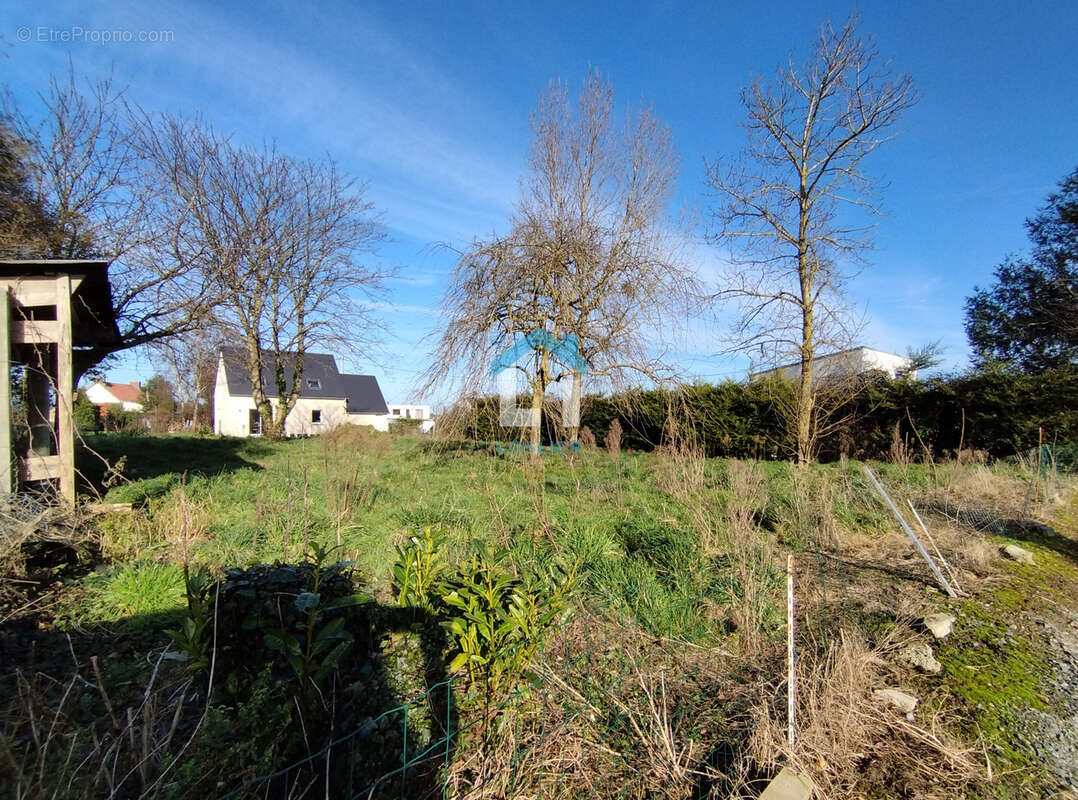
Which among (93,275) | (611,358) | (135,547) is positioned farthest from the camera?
(611,358)

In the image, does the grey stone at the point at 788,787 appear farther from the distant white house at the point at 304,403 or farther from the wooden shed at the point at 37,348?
the distant white house at the point at 304,403

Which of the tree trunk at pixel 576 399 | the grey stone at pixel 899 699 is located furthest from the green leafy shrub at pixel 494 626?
the tree trunk at pixel 576 399

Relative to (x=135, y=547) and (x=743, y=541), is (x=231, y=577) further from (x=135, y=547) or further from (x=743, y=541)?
(x=743, y=541)

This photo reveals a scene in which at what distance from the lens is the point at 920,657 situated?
2.44 m

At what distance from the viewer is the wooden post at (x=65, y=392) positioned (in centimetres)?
365

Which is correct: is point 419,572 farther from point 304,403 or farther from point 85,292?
point 304,403

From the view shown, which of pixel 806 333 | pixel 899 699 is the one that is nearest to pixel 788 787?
pixel 899 699

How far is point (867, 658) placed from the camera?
7.19 feet

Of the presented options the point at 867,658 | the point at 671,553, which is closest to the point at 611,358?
the point at 671,553

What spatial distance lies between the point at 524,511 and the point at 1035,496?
240 inches

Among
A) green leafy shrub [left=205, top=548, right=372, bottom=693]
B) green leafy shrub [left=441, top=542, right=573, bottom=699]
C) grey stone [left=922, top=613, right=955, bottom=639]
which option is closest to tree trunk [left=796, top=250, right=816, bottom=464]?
grey stone [left=922, top=613, right=955, bottom=639]

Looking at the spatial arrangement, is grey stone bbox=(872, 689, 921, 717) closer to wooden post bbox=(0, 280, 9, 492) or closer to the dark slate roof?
wooden post bbox=(0, 280, 9, 492)

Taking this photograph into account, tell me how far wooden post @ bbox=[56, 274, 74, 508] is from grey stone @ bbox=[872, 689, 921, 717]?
17.4 feet

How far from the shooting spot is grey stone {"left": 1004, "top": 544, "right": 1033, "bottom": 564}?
3.79 meters
